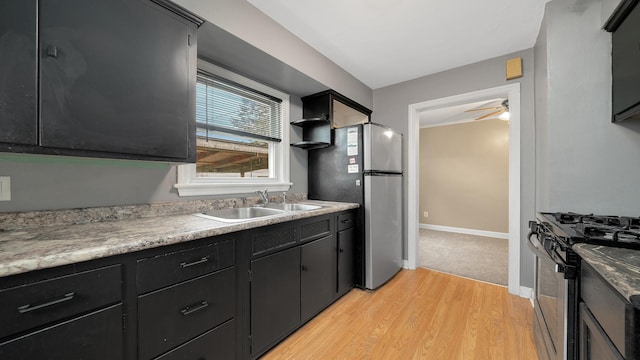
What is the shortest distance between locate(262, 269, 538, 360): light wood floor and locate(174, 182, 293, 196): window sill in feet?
4.13

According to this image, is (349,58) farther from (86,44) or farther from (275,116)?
(86,44)

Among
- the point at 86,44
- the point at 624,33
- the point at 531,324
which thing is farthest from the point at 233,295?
the point at 624,33

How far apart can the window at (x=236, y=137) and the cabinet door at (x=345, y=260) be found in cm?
83

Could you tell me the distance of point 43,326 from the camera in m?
0.77

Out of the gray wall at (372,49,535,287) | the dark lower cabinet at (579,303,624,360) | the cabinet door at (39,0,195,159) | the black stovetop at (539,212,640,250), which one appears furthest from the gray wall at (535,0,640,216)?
the cabinet door at (39,0,195,159)

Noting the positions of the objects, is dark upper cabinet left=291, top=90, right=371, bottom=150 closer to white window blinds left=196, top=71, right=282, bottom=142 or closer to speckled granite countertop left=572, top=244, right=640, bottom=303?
white window blinds left=196, top=71, right=282, bottom=142

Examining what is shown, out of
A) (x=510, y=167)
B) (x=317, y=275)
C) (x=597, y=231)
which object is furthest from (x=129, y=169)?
(x=510, y=167)

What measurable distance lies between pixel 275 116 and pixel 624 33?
2.56 metres

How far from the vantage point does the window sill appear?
1.76 m

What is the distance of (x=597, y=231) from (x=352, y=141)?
1818 millimetres

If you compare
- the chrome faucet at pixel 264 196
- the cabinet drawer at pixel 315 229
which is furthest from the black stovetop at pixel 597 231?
the chrome faucet at pixel 264 196

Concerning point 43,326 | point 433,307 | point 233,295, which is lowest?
point 433,307

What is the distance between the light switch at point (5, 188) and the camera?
1.12 metres

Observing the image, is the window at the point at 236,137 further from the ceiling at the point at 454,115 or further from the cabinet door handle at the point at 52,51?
the ceiling at the point at 454,115
